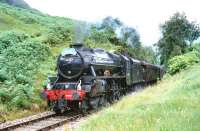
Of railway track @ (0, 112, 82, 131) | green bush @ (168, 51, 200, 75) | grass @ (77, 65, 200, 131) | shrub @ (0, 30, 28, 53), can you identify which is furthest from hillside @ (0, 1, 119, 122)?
green bush @ (168, 51, 200, 75)

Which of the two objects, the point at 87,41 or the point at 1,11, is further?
the point at 1,11

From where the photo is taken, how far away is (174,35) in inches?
2194

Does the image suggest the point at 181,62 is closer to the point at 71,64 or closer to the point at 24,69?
the point at 24,69

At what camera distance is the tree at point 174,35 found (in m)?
55.7

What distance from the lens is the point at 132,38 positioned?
54.5 metres

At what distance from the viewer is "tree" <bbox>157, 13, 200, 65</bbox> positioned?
55.7 metres

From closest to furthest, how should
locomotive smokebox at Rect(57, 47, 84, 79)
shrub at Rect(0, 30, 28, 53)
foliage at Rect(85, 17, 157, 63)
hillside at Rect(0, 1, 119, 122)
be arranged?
hillside at Rect(0, 1, 119, 122), locomotive smokebox at Rect(57, 47, 84, 79), shrub at Rect(0, 30, 28, 53), foliage at Rect(85, 17, 157, 63)

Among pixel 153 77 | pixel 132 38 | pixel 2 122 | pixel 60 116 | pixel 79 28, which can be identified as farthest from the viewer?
pixel 132 38

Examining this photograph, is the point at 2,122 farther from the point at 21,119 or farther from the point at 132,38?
the point at 132,38

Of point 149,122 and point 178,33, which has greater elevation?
point 178,33

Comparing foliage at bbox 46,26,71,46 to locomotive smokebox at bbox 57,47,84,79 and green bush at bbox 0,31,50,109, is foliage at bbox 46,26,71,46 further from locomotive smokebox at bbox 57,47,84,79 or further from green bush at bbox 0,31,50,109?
locomotive smokebox at bbox 57,47,84,79

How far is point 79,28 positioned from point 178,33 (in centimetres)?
3085

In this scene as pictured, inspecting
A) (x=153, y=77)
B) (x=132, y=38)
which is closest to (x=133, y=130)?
(x=153, y=77)

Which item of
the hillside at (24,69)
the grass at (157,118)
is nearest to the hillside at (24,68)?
the hillside at (24,69)
